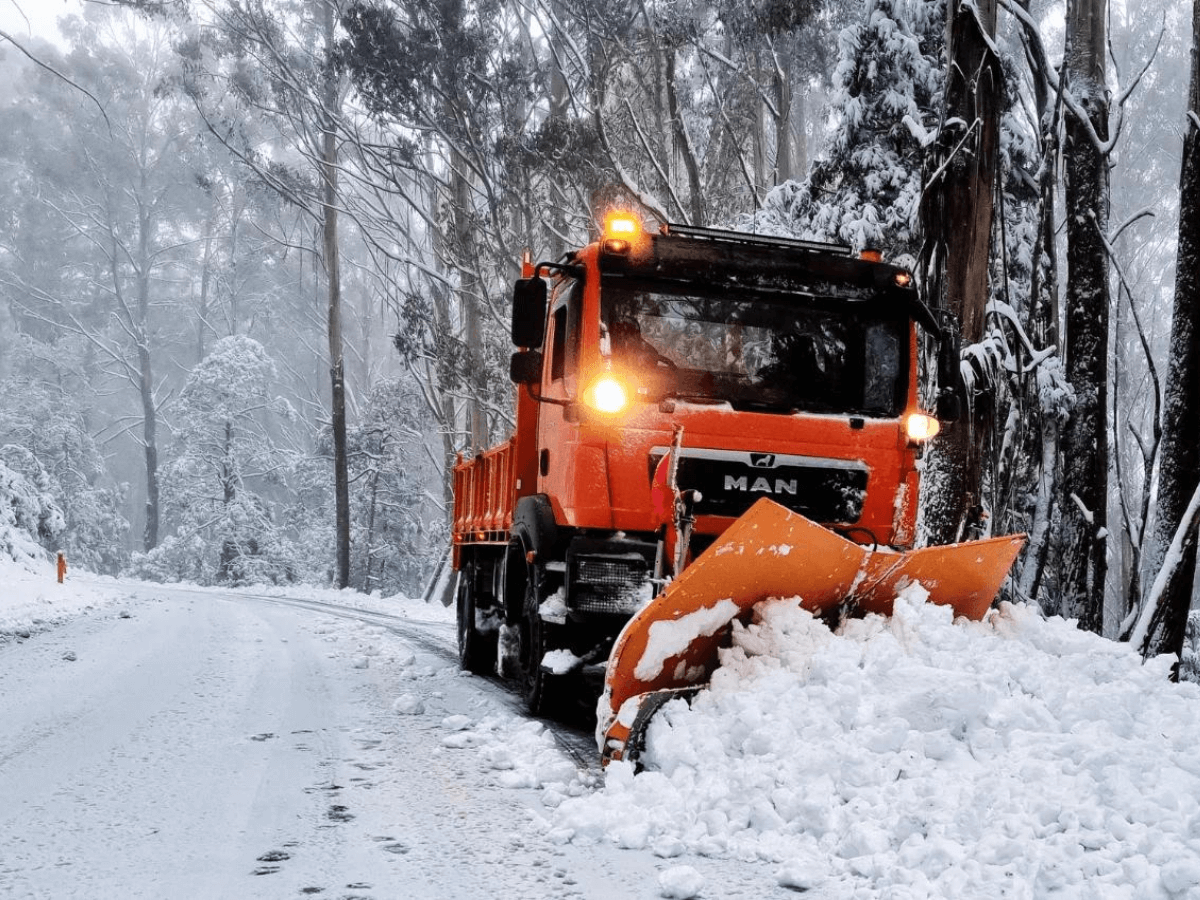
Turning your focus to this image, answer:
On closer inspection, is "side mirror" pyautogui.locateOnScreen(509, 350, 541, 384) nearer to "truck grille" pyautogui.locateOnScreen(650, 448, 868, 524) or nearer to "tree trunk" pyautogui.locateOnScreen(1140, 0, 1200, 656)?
"truck grille" pyautogui.locateOnScreen(650, 448, 868, 524)

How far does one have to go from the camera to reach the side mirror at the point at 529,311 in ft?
20.1

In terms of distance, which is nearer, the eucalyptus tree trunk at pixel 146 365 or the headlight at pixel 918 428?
the headlight at pixel 918 428

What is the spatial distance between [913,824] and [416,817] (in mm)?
1887

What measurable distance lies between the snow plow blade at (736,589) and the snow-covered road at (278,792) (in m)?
0.53

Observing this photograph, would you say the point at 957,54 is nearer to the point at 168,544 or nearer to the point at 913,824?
the point at 913,824

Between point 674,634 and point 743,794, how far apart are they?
2.93 ft

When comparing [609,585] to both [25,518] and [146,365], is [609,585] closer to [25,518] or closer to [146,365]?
[25,518]

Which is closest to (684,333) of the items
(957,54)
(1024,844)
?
(1024,844)

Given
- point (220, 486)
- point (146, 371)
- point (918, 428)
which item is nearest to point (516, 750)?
point (918, 428)

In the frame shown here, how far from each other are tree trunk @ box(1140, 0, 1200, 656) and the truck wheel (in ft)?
16.7

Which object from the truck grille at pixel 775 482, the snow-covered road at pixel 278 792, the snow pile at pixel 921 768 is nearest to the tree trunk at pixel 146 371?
the snow-covered road at pixel 278 792

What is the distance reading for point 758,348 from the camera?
6020 mm

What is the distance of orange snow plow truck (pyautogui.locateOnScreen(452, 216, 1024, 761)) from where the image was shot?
5586 millimetres

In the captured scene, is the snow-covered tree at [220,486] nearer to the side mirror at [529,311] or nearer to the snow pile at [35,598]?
the snow pile at [35,598]
